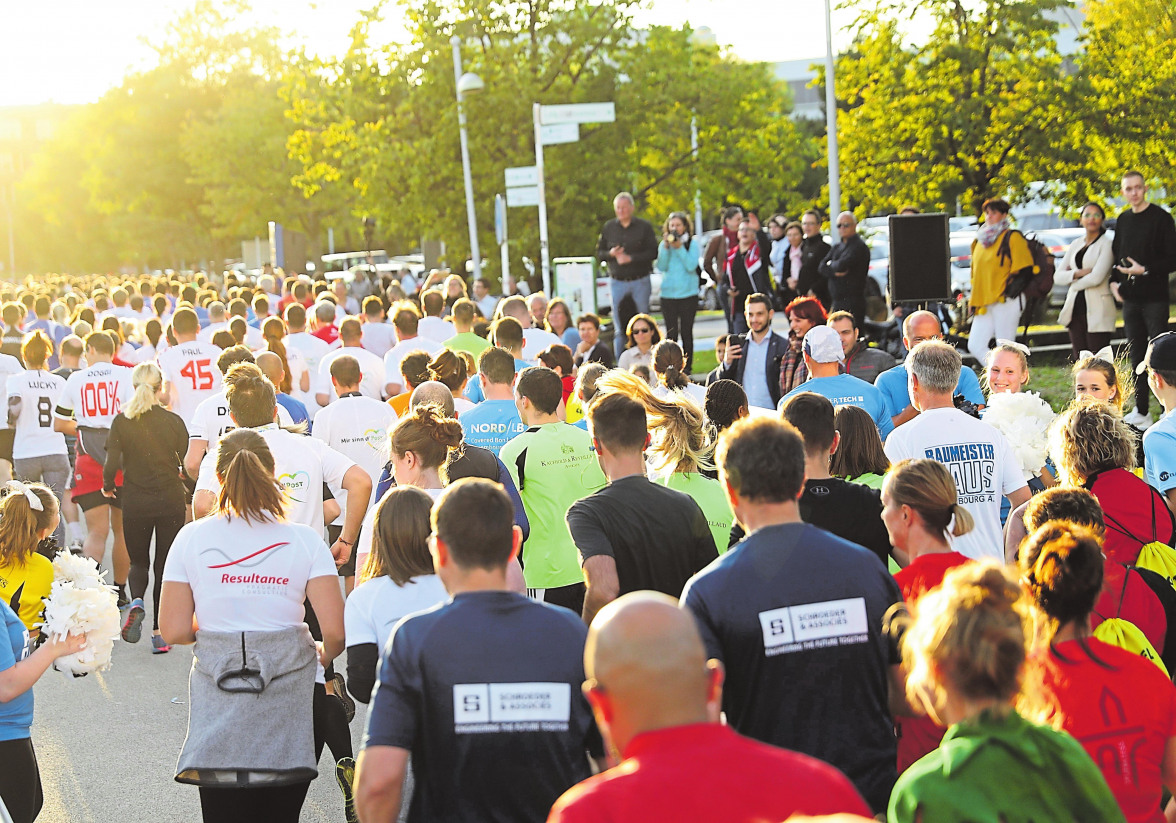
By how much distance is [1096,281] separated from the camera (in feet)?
42.0

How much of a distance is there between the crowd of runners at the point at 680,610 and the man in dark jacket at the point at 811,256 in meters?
8.64

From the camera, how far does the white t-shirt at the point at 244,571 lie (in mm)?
4254

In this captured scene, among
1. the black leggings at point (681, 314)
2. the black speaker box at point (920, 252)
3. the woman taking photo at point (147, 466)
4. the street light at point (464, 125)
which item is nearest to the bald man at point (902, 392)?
the woman taking photo at point (147, 466)

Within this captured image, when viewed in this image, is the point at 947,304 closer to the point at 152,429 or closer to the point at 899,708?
the point at 152,429

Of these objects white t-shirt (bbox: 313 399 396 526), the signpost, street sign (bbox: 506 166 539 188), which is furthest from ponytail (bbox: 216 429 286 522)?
street sign (bbox: 506 166 539 188)

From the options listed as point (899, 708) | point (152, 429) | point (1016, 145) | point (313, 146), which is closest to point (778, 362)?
point (152, 429)

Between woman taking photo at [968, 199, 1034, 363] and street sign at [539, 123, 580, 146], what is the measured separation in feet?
23.3

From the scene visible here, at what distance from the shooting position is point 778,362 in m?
9.74

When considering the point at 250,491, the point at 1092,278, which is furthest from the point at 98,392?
the point at 1092,278

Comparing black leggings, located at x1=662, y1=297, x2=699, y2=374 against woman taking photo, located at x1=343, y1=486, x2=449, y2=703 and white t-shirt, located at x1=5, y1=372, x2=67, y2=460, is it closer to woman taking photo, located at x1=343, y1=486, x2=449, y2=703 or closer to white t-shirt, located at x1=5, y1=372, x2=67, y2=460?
white t-shirt, located at x1=5, y1=372, x2=67, y2=460

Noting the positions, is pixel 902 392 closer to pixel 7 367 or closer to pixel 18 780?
pixel 18 780

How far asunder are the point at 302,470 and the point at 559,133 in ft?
43.7

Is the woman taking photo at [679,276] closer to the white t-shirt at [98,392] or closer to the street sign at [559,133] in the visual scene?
the street sign at [559,133]

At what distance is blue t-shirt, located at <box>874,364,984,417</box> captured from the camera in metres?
7.84
